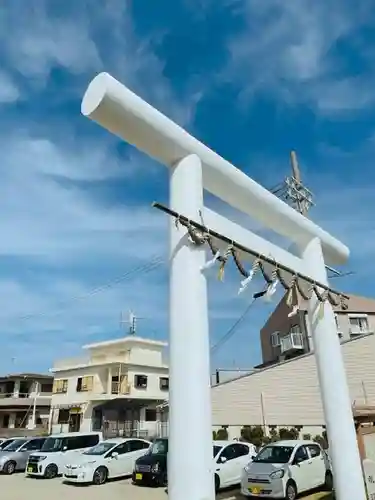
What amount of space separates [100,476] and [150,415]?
18.5m

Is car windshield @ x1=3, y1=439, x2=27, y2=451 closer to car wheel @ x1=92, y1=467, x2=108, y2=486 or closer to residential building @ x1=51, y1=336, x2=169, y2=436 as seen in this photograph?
car wheel @ x1=92, y1=467, x2=108, y2=486

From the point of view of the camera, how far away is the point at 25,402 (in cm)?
3569

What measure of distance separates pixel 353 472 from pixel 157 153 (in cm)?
505

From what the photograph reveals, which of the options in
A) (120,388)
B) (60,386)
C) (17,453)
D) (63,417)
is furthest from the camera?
(60,386)

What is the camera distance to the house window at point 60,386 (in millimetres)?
33844

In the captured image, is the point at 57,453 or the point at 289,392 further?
the point at 289,392

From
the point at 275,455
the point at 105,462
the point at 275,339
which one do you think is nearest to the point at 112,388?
the point at 275,339

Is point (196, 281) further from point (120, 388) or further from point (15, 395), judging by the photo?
point (15, 395)

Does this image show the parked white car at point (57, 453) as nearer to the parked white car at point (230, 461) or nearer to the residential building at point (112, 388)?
the parked white car at point (230, 461)

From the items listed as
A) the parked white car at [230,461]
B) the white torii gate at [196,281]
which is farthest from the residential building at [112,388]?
the white torii gate at [196,281]

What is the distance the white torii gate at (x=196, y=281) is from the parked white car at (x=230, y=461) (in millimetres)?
6262

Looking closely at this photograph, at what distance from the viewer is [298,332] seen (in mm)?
29281

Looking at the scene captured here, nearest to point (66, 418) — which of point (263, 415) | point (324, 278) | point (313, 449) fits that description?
point (263, 415)

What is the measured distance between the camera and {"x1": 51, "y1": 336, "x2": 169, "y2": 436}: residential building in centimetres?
2953
